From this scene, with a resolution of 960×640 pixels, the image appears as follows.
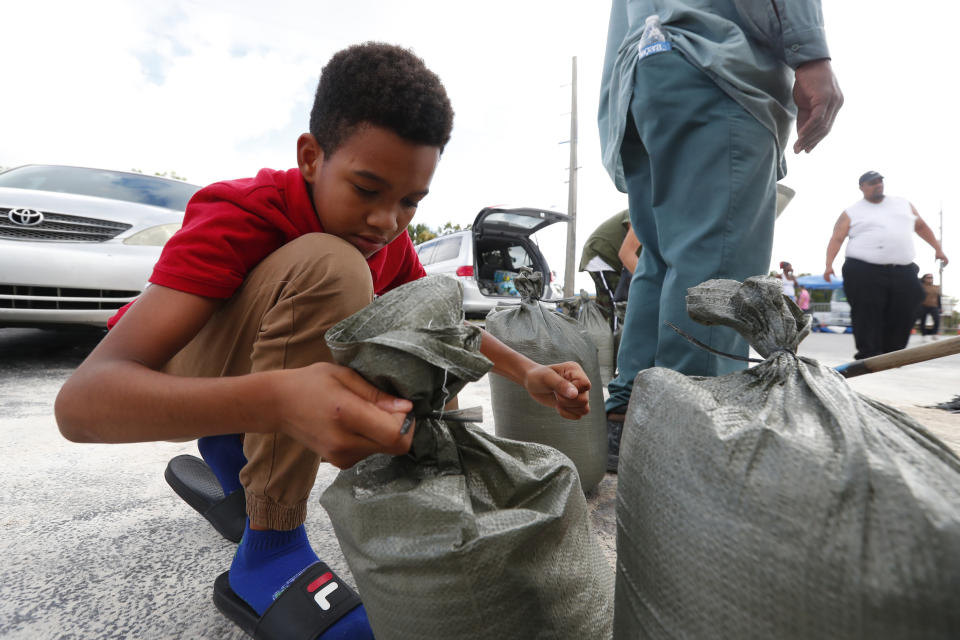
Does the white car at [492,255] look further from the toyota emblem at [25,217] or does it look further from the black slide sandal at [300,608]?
the black slide sandal at [300,608]

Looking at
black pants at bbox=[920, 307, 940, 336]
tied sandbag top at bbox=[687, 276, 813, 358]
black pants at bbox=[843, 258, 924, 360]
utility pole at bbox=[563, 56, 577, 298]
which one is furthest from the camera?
utility pole at bbox=[563, 56, 577, 298]

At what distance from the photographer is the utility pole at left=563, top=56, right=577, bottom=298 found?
9.45 meters

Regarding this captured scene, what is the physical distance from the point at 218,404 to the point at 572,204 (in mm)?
10162

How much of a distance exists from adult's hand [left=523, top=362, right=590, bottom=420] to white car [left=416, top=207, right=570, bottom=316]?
4.28m

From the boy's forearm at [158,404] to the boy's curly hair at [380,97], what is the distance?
0.52 meters

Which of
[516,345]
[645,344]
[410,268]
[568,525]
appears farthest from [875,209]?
[568,525]

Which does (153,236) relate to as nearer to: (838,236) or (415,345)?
(415,345)

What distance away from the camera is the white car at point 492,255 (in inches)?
215

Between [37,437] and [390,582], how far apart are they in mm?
1830

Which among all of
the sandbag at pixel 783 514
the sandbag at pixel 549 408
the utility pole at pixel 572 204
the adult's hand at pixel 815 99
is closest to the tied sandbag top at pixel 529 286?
the sandbag at pixel 549 408

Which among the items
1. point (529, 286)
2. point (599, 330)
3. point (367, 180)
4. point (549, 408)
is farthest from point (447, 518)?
point (599, 330)

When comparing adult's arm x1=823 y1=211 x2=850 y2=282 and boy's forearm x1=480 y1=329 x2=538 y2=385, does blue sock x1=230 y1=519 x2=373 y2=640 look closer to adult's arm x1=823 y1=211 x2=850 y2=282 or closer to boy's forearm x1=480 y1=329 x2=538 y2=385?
boy's forearm x1=480 y1=329 x2=538 y2=385

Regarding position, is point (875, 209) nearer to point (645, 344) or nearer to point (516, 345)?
point (645, 344)

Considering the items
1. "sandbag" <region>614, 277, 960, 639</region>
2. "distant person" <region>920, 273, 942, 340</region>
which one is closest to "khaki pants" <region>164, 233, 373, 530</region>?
"sandbag" <region>614, 277, 960, 639</region>
